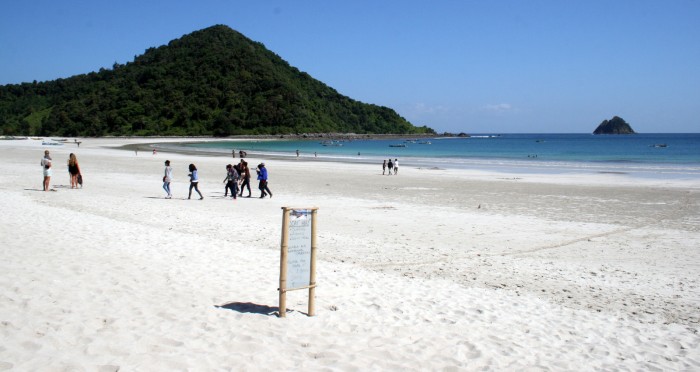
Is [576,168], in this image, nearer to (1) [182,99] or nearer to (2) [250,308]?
(2) [250,308]

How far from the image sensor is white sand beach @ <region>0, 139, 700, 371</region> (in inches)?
203

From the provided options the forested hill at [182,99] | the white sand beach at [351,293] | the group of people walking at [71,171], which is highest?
the forested hill at [182,99]

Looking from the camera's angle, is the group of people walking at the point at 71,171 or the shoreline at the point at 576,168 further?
the shoreline at the point at 576,168

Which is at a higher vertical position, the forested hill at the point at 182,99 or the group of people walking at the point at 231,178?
the forested hill at the point at 182,99

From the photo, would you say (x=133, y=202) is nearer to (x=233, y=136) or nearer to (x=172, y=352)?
(x=172, y=352)

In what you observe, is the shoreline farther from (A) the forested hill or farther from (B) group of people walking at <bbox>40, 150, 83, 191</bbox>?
(A) the forested hill

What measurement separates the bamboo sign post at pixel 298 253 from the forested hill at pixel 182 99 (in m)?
143

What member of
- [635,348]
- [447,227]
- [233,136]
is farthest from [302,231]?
[233,136]

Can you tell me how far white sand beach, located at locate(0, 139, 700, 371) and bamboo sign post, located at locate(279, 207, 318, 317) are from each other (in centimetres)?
41

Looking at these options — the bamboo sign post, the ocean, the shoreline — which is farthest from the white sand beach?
the ocean

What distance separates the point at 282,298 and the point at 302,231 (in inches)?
32.3

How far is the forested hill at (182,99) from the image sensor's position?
480 feet

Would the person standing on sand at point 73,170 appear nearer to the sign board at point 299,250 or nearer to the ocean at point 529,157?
the sign board at point 299,250

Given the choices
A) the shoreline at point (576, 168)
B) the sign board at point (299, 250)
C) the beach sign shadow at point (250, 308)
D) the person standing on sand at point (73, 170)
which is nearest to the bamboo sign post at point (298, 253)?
the sign board at point (299, 250)
